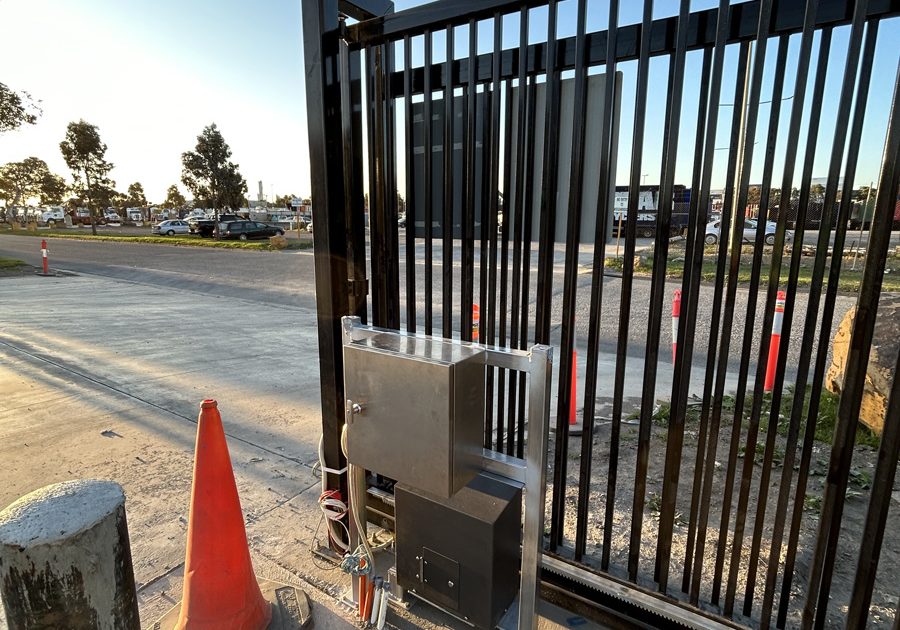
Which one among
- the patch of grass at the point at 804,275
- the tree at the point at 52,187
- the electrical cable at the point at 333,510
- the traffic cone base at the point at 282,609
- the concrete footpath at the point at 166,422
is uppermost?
the tree at the point at 52,187

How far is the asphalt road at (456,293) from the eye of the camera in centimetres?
576

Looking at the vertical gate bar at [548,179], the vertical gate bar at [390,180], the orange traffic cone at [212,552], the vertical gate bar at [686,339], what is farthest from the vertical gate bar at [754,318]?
the orange traffic cone at [212,552]

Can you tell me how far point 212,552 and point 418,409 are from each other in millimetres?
1080

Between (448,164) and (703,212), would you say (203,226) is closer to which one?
(448,164)

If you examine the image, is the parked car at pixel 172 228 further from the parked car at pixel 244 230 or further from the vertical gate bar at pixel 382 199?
the vertical gate bar at pixel 382 199

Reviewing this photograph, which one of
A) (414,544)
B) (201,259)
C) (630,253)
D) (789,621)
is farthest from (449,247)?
(201,259)

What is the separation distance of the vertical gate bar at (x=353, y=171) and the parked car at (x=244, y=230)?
31152 mm

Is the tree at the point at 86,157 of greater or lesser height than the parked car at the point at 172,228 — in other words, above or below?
above

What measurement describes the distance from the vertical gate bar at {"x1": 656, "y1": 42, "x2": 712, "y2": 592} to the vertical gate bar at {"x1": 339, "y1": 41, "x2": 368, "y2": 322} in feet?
4.54

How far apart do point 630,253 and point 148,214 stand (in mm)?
75734

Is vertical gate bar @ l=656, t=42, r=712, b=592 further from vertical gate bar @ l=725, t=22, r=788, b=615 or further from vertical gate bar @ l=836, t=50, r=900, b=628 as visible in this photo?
vertical gate bar @ l=836, t=50, r=900, b=628

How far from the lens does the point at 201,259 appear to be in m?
19.5

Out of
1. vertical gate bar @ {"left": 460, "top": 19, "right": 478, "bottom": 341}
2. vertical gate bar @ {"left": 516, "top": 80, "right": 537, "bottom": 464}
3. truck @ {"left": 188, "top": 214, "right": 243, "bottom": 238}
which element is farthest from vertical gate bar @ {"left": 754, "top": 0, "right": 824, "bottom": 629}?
truck @ {"left": 188, "top": 214, "right": 243, "bottom": 238}

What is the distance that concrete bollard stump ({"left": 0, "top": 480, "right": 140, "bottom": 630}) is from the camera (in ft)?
4.37
